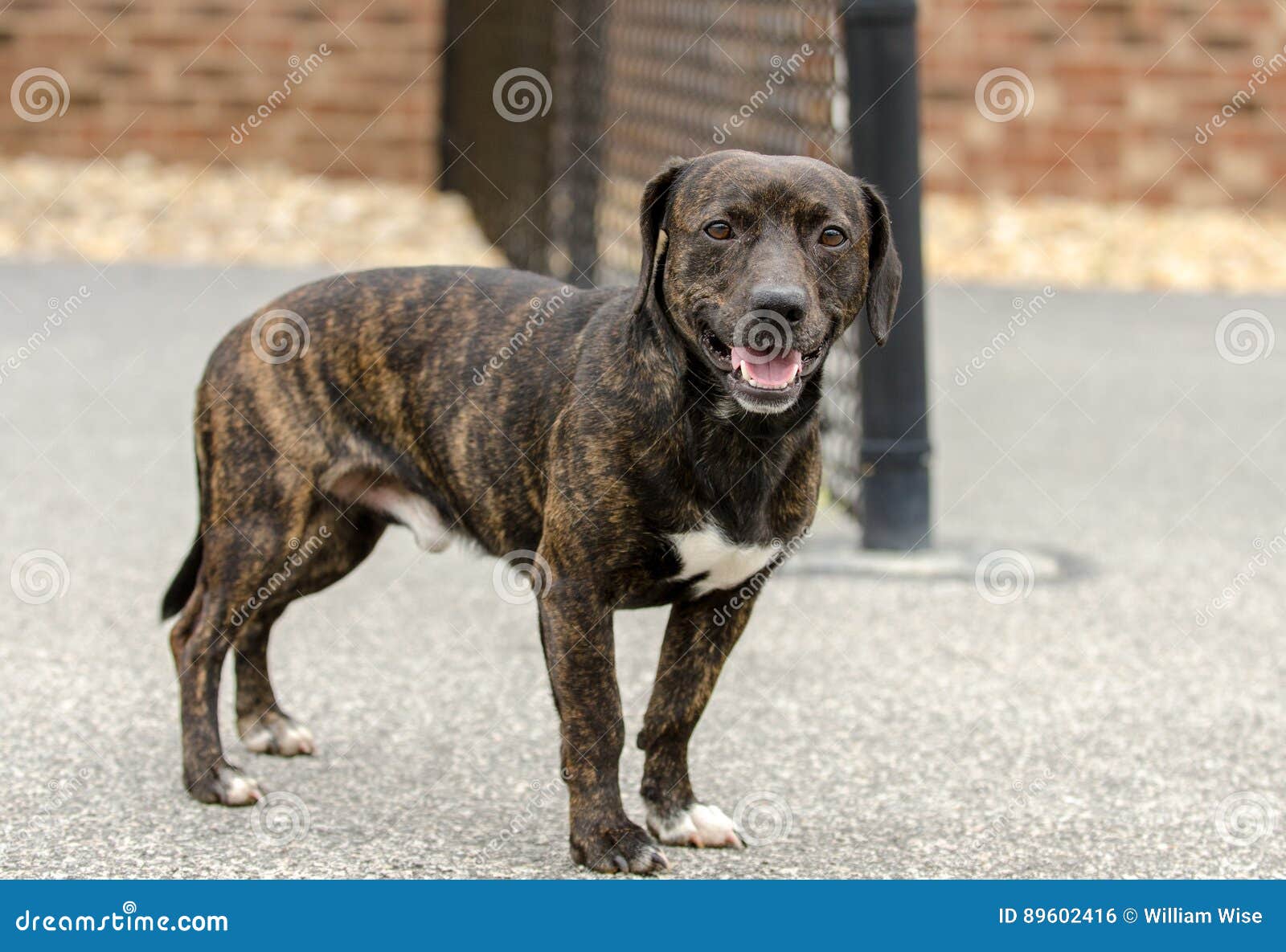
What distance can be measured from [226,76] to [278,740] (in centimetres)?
1024

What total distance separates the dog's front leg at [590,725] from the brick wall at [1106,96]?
1025 cm

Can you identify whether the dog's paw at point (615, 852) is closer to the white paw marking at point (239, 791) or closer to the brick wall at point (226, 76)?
the white paw marking at point (239, 791)

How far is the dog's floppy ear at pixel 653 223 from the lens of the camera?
12.0ft

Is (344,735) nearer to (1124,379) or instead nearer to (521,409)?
(521,409)

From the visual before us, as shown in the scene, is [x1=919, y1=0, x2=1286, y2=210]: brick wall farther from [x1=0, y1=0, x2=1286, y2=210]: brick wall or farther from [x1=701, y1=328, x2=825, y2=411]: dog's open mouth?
[x1=701, y1=328, x2=825, y2=411]: dog's open mouth

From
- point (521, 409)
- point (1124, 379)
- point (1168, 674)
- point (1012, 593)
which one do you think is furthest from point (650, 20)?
point (521, 409)

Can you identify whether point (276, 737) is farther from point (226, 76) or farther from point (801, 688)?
point (226, 76)

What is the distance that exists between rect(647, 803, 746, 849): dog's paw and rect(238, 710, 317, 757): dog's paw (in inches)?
40.2

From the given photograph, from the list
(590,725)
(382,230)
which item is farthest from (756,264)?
(382,230)

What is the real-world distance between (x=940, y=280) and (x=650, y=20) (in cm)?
358

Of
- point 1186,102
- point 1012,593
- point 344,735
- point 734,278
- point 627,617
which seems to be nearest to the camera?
point 734,278

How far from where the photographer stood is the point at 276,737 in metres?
4.46

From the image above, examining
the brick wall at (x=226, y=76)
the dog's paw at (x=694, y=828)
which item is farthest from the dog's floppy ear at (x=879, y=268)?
the brick wall at (x=226, y=76)

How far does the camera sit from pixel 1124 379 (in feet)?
32.4
